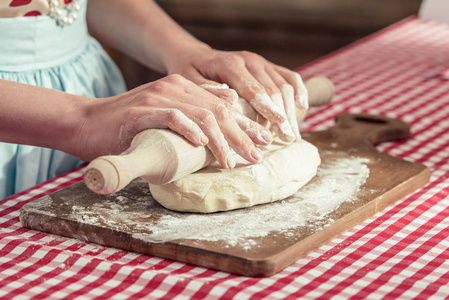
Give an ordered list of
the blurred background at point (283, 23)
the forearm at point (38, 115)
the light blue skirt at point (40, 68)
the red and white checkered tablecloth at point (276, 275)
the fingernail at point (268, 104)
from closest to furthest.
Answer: the red and white checkered tablecloth at point (276, 275)
the forearm at point (38, 115)
the fingernail at point (268, 104)
the light blue skirt at point (40, 68)
the blurred background at point (283, 23)

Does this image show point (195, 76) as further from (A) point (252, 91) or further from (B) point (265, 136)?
(B) point (265, 136)

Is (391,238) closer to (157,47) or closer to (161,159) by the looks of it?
(161,159)

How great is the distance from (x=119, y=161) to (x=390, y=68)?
131 cm

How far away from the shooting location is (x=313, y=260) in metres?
0.96

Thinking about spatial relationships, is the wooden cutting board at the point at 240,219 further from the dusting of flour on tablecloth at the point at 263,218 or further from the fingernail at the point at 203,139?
the fingernail at the point at 203,139

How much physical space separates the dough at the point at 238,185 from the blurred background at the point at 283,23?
341 centimetres

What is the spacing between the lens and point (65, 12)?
4.75ft

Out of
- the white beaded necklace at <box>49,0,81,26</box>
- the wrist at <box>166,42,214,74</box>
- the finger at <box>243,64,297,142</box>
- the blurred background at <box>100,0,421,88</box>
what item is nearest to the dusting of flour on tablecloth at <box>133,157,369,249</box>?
the finger at <box>243,64,297,142</box>

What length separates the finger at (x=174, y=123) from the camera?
102 cm

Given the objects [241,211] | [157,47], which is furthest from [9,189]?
[241,211]

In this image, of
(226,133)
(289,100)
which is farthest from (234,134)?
(289,100)

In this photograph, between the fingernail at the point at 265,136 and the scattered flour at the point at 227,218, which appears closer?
the scattered flour at the point at 227,218

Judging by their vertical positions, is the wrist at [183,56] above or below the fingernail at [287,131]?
above

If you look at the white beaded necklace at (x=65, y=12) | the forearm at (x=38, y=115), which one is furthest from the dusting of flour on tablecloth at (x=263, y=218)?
the white beaded necklace at (x=65, y=12)
